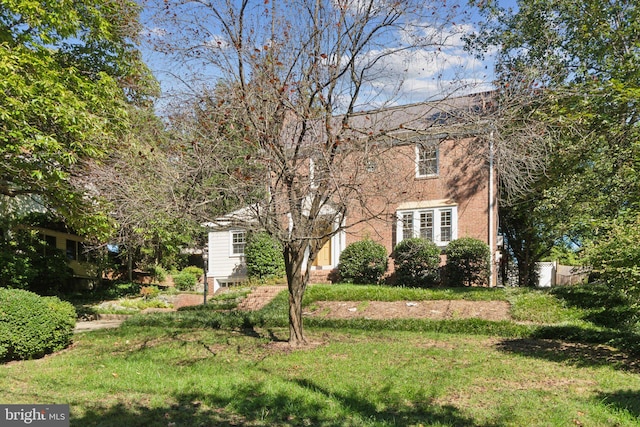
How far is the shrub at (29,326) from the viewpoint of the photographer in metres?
8.02

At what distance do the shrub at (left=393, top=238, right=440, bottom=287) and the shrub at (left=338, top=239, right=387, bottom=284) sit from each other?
696 millimetres

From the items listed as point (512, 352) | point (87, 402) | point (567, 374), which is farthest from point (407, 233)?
point (87, 402)

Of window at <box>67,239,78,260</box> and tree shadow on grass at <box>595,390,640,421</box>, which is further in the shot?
window at <box>67,239,78,260</box>

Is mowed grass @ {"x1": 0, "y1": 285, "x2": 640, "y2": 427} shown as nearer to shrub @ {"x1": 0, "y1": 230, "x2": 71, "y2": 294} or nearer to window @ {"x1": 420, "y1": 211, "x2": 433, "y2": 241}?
shrub @ {"x1": 0, "y1": 230, "x2": 71, "y2": 294}

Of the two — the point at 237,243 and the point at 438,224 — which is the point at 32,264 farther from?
the point at 438,224

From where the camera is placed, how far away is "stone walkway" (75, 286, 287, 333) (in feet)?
41.0

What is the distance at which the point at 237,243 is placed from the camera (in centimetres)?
2092

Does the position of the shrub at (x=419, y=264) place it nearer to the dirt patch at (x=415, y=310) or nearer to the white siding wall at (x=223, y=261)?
the dirt patch at (x=415, y=310)

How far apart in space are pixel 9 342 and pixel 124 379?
2875 mm

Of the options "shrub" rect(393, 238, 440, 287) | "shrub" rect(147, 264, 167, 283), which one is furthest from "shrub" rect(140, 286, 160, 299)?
"shrub" rect(393, 238, 440, 287)

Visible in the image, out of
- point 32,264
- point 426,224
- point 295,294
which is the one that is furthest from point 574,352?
point 32,264

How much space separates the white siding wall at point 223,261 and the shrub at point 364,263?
542cm

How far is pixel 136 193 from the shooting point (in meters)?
8.30

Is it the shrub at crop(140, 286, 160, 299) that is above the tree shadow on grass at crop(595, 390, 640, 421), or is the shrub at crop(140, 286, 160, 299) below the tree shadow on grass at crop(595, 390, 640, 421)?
below
